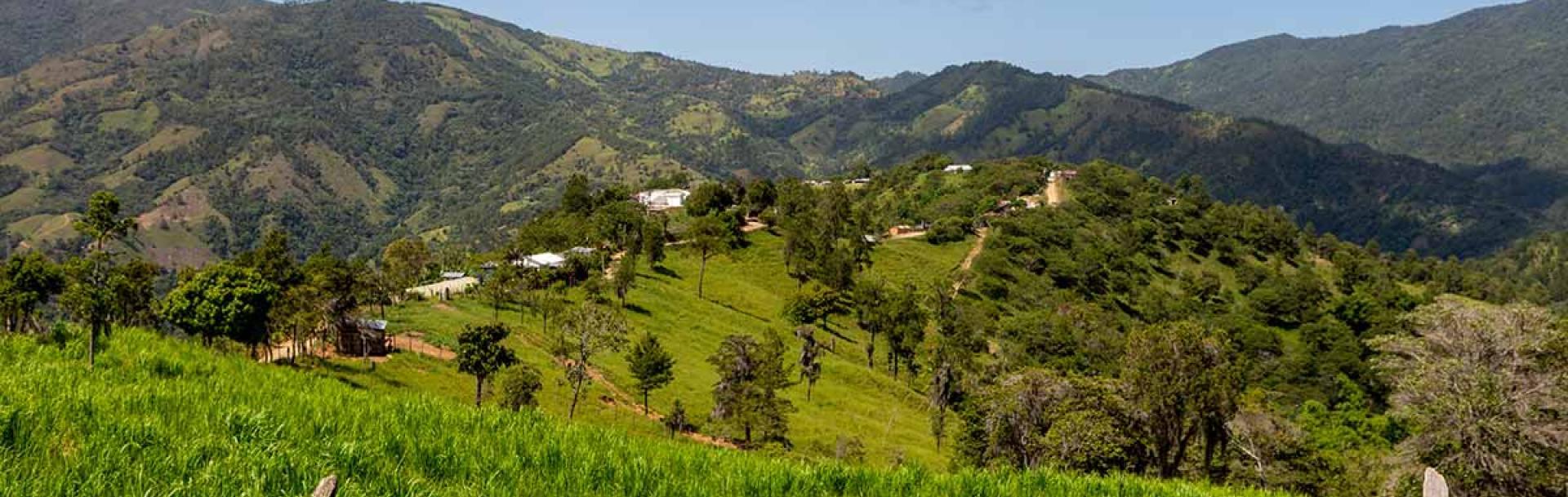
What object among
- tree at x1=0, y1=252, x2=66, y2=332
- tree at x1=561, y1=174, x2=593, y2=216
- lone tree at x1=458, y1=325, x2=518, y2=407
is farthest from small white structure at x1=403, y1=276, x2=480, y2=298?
lone tree at x1=458, y1=325, x2=518, y2=407

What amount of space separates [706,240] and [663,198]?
6995 centimetres

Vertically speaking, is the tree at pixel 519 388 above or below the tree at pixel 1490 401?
below

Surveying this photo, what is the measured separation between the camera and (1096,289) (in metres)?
117

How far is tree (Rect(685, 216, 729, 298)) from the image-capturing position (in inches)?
3479

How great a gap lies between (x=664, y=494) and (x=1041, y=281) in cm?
11656

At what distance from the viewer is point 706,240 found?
289ft

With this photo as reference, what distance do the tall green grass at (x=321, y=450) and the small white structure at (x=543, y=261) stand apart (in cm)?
7148

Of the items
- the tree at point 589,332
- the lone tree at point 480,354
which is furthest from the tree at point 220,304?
the tree at point 589,332

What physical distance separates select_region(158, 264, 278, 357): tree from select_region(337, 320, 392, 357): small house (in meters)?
7.51

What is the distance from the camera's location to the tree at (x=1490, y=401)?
1806 centimetres

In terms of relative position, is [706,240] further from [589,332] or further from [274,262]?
[589,332]

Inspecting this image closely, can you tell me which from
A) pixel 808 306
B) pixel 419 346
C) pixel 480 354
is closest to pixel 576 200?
pixel 808 306

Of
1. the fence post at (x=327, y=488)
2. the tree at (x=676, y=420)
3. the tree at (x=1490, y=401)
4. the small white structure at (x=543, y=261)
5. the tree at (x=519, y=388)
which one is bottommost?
the tree at (x=676, y=420)

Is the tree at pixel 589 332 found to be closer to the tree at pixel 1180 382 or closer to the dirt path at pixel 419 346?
the dirt path at pixel 419 346
